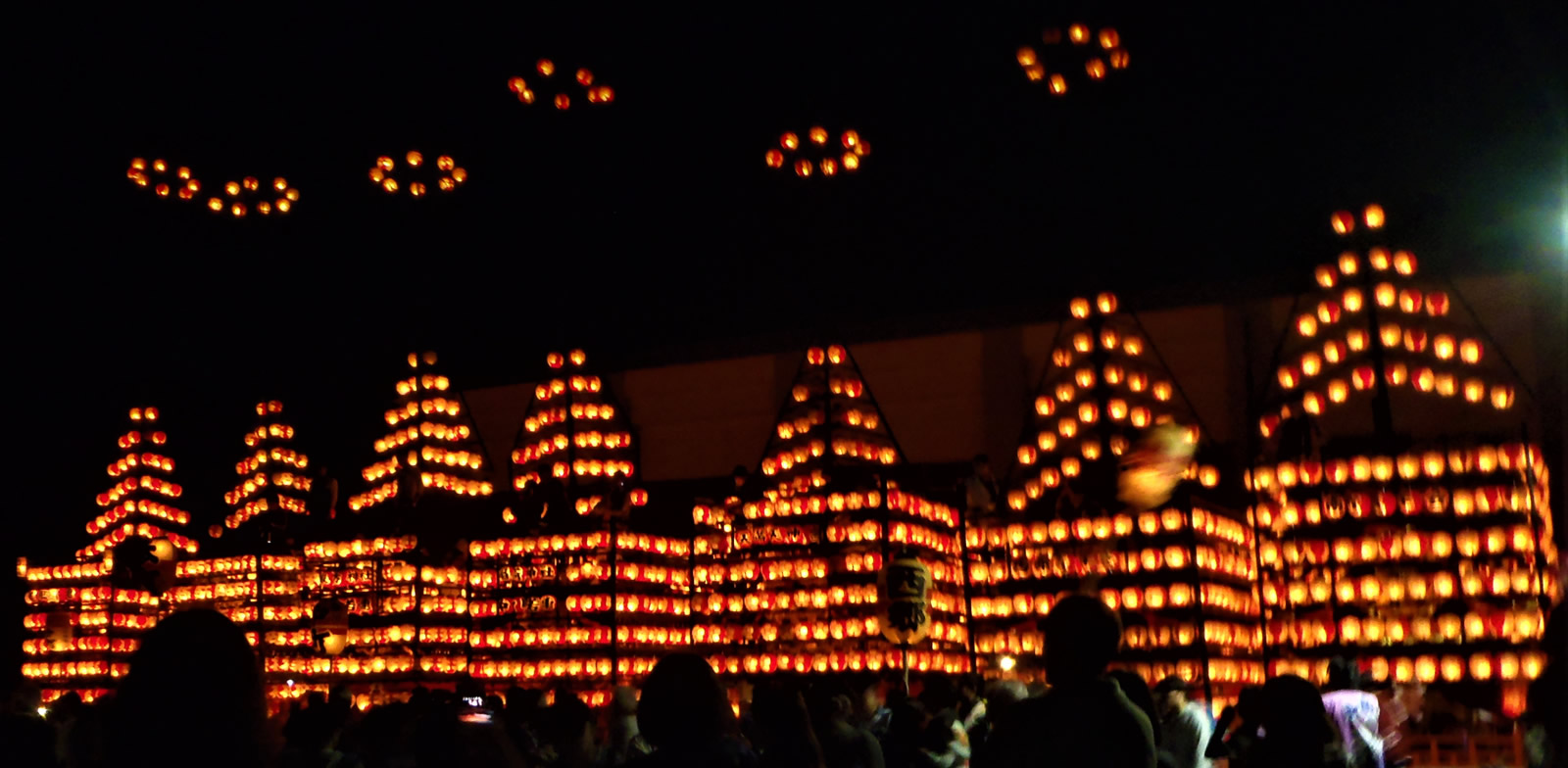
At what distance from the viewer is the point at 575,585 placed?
33656mm

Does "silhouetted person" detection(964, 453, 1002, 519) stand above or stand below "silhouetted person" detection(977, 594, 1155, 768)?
above

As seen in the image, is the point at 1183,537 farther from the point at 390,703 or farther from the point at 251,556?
the point at 251,556

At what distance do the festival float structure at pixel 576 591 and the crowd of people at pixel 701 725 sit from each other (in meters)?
25.4

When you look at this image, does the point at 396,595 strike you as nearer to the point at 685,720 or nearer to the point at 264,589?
the point at 264,589

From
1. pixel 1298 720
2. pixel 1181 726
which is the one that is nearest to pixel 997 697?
pixel 1181 726

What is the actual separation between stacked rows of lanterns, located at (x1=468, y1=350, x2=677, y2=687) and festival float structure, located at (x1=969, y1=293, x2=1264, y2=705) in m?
8.36

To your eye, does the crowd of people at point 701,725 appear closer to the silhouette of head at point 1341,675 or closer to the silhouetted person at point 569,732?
the silhouetted person at point 569,732

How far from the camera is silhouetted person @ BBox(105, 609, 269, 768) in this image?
2910 mm

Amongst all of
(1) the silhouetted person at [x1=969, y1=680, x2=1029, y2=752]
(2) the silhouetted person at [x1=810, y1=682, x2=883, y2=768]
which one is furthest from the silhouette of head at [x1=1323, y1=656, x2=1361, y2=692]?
(2) the silhouetted person at [x1=810, y1=682, x2=883, y2=768]

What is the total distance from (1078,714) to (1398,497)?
2364cm

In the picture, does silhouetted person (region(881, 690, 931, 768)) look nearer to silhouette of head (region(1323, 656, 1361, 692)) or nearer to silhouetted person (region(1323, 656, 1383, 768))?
silhouetted person (region(1323, 656, 1383, 768))

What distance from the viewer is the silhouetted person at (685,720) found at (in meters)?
3.83

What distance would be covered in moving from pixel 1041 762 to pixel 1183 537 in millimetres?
23742

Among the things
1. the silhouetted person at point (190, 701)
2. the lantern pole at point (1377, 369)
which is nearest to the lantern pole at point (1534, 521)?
the lantern pole at point (1377, 369)
